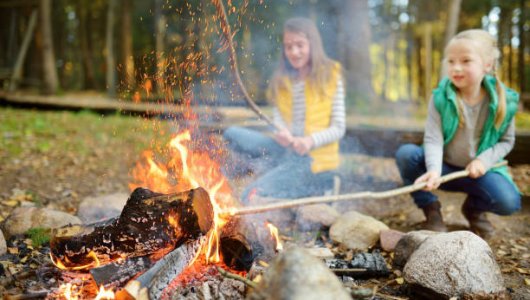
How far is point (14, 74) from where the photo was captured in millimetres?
15211

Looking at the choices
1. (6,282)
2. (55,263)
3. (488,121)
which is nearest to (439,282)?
(488,121)

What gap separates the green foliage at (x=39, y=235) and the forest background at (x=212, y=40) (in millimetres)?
1401

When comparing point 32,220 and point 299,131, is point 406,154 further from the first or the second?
point 32,220

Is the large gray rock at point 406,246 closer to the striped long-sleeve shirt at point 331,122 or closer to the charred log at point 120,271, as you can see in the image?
the striped long-sleeve shirt at point 331,122

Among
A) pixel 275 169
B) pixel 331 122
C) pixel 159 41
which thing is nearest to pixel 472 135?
pixel 331 122

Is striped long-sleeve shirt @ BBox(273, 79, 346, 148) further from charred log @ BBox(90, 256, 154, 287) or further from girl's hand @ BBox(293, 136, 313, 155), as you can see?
charred log @ BBox(90, 256, 154, 287)

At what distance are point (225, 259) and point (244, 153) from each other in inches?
80.3

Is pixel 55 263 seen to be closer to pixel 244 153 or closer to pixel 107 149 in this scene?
pixel 244 153

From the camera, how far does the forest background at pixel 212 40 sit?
23.5 ft

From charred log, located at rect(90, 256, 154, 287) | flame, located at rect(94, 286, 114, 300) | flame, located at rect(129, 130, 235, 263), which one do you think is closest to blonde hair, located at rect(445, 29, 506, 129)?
flame, located at rect(129, 130, 235, 263)

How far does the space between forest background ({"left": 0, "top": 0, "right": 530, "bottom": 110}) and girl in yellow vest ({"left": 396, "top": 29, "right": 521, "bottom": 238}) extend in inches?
63.8

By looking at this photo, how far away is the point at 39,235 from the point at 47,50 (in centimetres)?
1334

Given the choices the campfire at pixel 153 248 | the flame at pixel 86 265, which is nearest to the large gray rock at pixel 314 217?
the campfire at pixel 153 248

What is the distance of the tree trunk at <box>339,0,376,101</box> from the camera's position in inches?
498
